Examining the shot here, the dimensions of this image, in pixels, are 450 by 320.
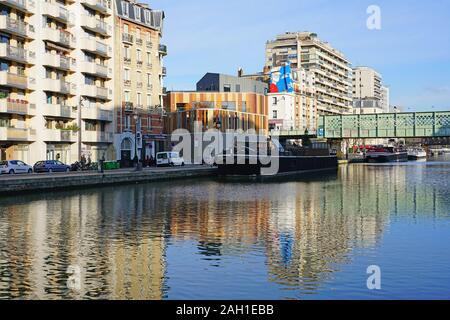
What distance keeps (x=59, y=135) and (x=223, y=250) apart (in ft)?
178

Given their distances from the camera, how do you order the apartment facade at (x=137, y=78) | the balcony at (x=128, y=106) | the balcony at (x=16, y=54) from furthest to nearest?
1. the balcony at (x=128, y=106)
2. the apartment facade at (x=137, y=78)
3. the balcony at (x=16, y=54)

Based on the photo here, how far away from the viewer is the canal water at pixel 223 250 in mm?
13680

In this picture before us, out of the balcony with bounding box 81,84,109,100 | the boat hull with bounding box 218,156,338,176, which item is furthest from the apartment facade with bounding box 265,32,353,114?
the balcony with bounding box 81,84,109,100

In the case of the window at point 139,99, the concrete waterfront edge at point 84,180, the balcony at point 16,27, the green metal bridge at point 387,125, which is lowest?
the concrete waterfront edge at point 84,180

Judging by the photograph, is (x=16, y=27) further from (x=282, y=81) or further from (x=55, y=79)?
(x=282, y=81)

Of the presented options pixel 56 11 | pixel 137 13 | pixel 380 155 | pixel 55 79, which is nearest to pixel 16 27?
pixel 56 11

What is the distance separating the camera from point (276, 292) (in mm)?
13383

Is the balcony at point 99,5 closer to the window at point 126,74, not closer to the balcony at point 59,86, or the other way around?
the window at point 126,74

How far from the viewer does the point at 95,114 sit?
247 feet

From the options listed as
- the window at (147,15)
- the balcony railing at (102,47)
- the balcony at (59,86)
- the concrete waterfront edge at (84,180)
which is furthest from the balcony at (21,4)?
the window at (147,15)

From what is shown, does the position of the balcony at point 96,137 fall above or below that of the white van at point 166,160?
above

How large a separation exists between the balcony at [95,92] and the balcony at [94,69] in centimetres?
166

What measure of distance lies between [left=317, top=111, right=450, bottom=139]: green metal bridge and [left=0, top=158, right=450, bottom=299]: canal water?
61.9m

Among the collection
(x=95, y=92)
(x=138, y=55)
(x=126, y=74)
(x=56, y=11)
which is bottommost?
(x=95, y=92)
